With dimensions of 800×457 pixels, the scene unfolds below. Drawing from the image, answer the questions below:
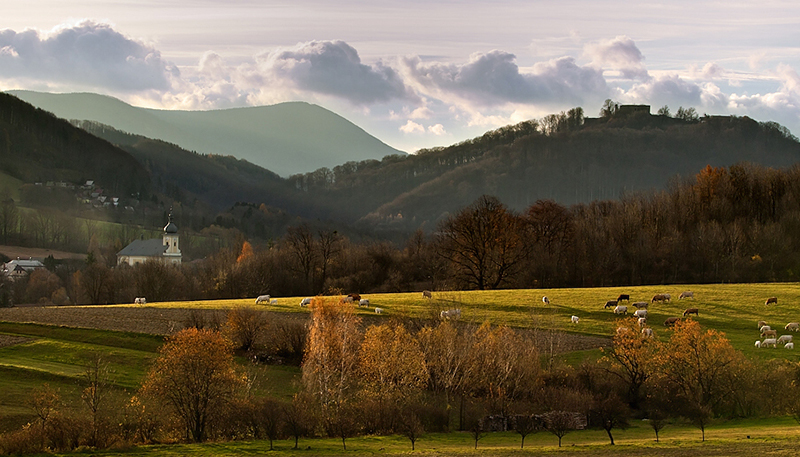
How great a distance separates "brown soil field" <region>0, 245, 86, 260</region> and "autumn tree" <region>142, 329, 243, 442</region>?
6861 inches

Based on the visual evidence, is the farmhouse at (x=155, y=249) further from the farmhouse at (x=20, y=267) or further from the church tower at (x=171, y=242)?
the farmhouse at (x=20, y=267)

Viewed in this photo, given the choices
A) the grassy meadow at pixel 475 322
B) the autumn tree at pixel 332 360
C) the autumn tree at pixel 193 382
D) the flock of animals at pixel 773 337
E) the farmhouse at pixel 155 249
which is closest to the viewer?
the grassy meadow at pixel 475 322

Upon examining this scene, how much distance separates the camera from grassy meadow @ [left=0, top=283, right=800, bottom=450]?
28.0m

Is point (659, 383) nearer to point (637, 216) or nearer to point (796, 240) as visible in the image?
point (796, 240)

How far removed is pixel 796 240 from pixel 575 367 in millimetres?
64055

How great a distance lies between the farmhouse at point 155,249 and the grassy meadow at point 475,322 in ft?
334

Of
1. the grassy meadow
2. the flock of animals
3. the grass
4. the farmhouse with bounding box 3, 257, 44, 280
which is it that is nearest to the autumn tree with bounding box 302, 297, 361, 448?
the grassy meadow

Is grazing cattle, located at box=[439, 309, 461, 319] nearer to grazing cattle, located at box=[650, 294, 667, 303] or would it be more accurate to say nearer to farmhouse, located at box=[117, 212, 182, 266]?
grazing cattle, located at box=[650, 294, 667, 303]

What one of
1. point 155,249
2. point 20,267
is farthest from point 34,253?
point 155,249

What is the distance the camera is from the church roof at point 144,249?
176 m

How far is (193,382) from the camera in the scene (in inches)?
1367

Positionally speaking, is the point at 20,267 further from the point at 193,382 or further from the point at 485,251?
the point at 193,382

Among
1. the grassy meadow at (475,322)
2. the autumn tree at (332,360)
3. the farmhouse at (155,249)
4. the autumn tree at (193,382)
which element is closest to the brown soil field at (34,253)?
the farmhouse at (155,249)

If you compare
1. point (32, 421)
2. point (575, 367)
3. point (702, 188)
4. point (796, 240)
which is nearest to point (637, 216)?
point (702, 188)
